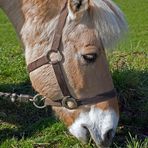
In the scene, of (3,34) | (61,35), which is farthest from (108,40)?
(3,34)

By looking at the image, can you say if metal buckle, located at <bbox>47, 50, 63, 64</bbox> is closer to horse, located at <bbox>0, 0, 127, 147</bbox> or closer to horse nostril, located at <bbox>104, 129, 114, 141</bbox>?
horse, located at <bbox>0, 0, 127, 147</bbox>

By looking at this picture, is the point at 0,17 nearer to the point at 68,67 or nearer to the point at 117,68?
the point at 117,68

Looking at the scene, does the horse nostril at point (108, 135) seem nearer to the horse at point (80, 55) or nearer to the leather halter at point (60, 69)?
the horse at point (80, 55)

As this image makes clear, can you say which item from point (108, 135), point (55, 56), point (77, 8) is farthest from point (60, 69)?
point (108, 135)

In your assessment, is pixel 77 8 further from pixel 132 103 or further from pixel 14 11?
pixel 132 103

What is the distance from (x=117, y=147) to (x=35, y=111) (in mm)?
1434

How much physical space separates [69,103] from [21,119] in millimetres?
1412

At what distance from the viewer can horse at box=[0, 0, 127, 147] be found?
4074 millimetres

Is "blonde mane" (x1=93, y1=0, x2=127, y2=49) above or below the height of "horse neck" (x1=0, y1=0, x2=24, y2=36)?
below

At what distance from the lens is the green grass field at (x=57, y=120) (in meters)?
4.77

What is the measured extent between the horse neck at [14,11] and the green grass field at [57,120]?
0.98m

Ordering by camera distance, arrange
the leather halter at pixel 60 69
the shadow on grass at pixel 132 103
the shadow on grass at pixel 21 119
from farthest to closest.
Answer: the shadow on grass at pixel 21 119 < the shadow on grass at pixel 132 103 < the leather halter at pixel 60 69

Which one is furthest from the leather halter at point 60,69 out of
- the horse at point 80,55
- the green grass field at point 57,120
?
the green grass field at point 57,120

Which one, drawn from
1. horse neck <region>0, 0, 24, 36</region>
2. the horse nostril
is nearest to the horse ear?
horse neck <region>0, 0, 24, 36</region>
